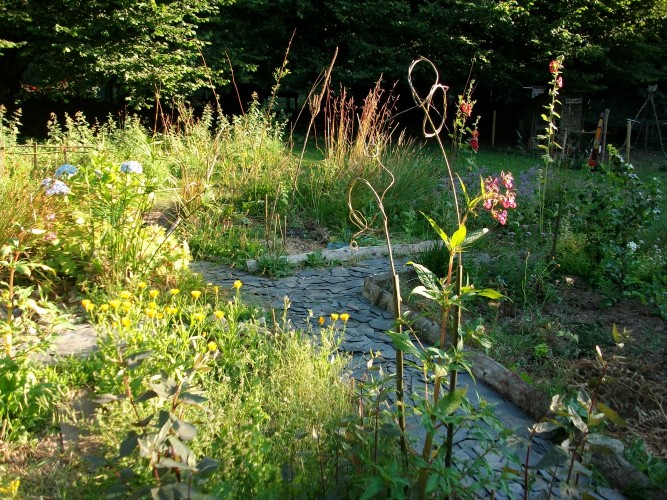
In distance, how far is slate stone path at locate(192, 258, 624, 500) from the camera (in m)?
2.81

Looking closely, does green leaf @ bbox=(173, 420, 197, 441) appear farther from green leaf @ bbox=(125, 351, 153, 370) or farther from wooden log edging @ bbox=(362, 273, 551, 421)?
wooden log edging @ bbox=(362, 273, 551, 421)

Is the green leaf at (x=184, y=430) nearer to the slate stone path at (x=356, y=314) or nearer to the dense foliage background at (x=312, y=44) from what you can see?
the slate stone path at (x=356, y=314)

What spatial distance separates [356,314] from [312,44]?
15.3 m

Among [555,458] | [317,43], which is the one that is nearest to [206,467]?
[555,458]

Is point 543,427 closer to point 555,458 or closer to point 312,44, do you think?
point 555,458

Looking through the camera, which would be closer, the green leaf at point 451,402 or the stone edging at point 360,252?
the green leaf at point 451,402

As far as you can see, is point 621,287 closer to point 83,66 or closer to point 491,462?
point 491,462

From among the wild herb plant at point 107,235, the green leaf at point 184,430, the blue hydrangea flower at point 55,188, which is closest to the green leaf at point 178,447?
the green leaf at point 184,430

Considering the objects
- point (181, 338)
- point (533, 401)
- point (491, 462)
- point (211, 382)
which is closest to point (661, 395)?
point (533, 401)

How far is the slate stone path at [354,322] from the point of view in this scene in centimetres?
275

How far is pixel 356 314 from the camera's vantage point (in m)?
4.39

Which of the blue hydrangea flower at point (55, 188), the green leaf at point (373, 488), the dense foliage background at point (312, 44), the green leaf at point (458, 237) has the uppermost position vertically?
the dense foliage background at point (312, 44)

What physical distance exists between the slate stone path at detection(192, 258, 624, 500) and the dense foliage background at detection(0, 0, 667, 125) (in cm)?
988

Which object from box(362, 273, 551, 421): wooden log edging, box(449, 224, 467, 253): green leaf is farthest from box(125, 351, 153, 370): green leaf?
box(362, 273, 551, 421): wooden log edging
